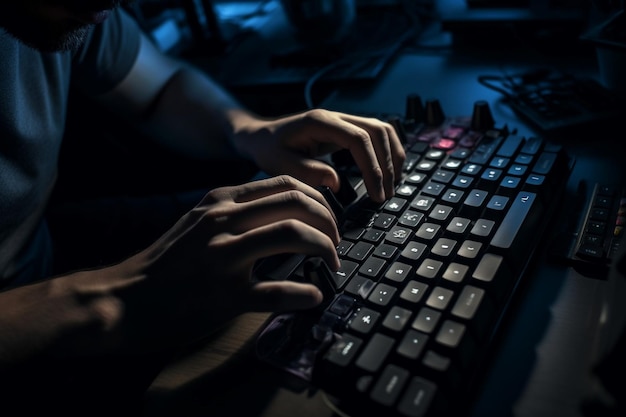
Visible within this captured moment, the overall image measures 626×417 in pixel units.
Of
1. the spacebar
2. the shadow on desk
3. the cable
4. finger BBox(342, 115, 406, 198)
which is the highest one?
finger BBox(342, 115, 406, 198)

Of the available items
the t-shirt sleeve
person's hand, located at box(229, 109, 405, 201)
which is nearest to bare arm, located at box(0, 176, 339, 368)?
person's hand, located at box(229, 109, 405, 201)

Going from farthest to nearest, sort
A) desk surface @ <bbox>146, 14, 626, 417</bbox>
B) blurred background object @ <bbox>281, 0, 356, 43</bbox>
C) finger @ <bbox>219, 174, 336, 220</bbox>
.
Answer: blurred background object @ <bbox>281, 0, 356, 43</bbox> → finger @ <bbox>219, 174, 336, 220</bbox> → desk surface @ <bbox>146, 14, 626, 417</bbox>

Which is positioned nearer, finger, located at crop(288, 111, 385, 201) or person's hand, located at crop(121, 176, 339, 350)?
person's hand, located at crop(121, 176, 339, 350)

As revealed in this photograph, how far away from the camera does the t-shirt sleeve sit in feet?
2.86

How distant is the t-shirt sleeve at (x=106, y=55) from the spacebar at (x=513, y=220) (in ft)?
2.29

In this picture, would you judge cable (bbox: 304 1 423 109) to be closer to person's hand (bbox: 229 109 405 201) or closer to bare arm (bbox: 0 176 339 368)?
person's hand (bbox: 229 109 405 201)

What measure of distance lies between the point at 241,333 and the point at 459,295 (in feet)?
0.62

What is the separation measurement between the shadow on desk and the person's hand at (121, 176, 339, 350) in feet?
0.08

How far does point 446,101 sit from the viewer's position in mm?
789

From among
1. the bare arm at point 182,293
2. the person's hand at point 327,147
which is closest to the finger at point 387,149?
the person's hand at point 327,147

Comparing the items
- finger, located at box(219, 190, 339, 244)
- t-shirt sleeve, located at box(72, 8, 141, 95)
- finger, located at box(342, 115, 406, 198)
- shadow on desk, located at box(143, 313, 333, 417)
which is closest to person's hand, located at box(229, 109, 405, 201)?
finger, located at box(342, 115, 406, 198)

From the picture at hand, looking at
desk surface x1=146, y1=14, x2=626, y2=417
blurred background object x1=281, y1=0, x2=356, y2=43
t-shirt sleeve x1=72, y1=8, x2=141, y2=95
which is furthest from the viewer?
blurred background object x1=281, y1=0, x2=356, y2=43

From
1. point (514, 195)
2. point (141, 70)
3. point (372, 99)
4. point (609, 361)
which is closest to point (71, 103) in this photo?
point (141, 70)

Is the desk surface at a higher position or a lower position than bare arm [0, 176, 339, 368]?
lower
